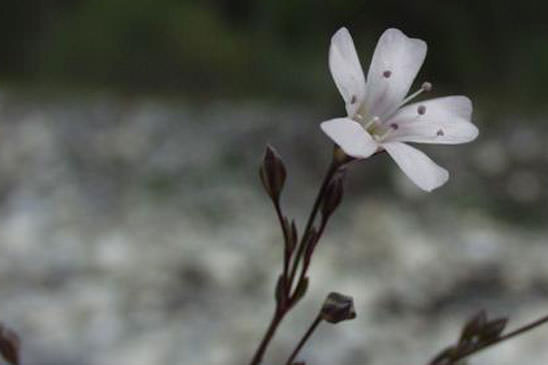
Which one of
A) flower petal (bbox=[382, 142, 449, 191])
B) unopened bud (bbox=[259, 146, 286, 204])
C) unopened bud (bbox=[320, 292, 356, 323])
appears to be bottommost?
unopened bud (bbox=[320, 292, 356, 323])

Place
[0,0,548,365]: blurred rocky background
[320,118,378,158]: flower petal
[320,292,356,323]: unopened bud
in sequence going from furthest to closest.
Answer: [0,0,548,365]: blurred rocky background → [320,292,356,323]: unopened bud → [320,118,378,158]: flower petal

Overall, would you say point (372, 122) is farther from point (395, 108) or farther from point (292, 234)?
point (292, 234)

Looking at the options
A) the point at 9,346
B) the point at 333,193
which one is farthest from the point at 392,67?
the point at 9,346

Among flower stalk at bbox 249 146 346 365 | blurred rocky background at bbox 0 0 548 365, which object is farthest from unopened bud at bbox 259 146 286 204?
blurred rocky background at bbox 0 0 548 365

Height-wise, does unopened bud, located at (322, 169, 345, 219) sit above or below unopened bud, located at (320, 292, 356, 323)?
above

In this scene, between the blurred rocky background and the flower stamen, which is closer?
the flower stamen

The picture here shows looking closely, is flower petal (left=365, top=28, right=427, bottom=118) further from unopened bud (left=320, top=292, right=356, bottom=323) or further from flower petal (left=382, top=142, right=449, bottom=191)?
unopened bud (left=320, top=292, right=356, bottom=323)

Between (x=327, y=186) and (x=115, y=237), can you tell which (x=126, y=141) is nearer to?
(x=115, y=237)
